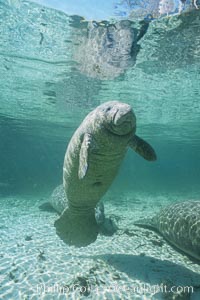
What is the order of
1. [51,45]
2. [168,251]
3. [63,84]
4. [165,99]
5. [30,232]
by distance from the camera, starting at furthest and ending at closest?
[165,99]
[63,84]
[51,45]
[30,232]
[168,251]

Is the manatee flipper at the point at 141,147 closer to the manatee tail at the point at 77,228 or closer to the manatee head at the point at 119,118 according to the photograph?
the manatee head at the point at 119,118

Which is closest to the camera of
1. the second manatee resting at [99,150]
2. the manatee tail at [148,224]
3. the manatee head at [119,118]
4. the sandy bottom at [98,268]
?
the manatee head at [119,118]

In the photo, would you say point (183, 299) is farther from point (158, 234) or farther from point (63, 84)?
point (63, 84)

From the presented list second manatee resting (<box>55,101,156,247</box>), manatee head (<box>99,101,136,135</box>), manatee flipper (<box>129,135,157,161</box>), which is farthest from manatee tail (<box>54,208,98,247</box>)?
manatee head (<box>99,101,136,135</box>)

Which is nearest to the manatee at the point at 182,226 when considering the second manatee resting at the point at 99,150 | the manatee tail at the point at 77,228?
the manatee tail at the point at 77,228

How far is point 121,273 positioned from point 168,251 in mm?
2452

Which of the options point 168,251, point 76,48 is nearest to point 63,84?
point 76,48

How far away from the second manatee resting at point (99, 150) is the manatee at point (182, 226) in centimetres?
298

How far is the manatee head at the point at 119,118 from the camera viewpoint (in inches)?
168

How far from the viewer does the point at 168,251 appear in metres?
8.61

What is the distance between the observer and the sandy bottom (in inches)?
235

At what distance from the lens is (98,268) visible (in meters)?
7.12

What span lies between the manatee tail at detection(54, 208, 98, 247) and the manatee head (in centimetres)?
369

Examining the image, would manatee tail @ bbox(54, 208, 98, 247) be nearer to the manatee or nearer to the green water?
the manatee
